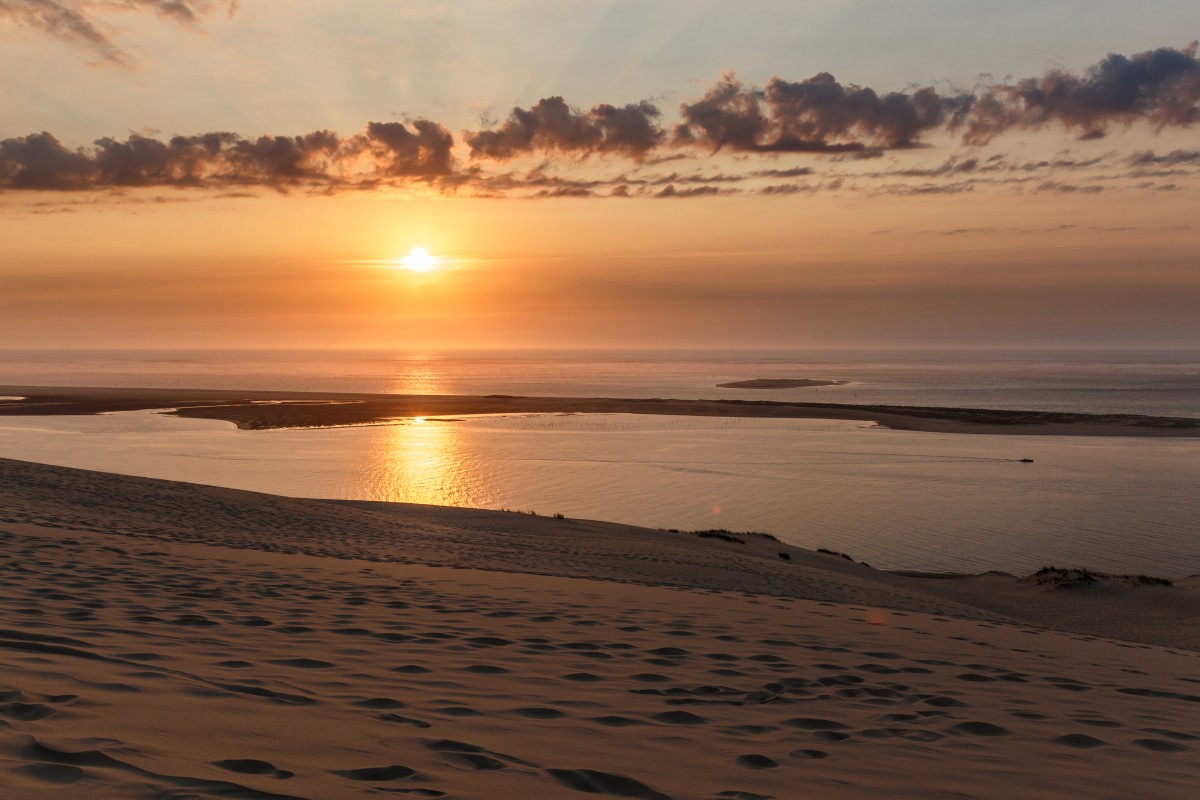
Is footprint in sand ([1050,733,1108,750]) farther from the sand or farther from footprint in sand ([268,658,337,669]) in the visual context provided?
footprint in sand ([268,658,337,669])

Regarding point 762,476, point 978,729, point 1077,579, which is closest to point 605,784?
point 978,729

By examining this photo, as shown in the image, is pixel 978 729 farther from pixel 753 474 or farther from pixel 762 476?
pixel 753 474

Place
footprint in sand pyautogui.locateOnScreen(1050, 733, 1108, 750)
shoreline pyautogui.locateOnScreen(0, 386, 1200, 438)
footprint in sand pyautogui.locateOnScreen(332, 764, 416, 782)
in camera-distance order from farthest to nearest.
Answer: shoreline pyautogui.locateOnScreen(0, 386, 1200, 438), footprint in sand pyautogui.locateOnScreen(1050, 733, 1108, 750), footprint in sand pyautogui.locateOnScreen(332, 764, 416, 782)

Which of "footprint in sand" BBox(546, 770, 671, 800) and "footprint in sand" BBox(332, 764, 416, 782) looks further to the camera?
"footprint in sand" BBox(546, 770, 671, 800)

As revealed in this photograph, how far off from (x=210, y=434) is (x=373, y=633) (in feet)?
146

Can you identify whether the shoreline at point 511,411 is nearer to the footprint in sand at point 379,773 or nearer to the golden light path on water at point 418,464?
the golden light path on water at point 418,464

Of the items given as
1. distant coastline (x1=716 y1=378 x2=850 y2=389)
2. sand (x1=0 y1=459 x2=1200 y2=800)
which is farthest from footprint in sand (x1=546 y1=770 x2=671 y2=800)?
distant coastline (x1=716 y1=378 x2=850 y2=389)

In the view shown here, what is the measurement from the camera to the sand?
438 centimetres

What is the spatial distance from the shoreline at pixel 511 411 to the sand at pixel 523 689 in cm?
4566

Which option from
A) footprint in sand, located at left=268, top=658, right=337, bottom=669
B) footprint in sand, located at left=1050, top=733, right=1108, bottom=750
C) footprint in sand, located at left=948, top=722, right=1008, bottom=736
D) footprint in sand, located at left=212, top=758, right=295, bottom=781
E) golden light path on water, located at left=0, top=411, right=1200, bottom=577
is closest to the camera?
footprint in sand, located at left=212, top=758, right=295, bottom=781

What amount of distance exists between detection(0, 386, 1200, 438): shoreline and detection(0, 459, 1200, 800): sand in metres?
45.7

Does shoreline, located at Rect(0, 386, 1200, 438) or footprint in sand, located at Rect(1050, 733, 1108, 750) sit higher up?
shoreline, located at Rect(0, 386, 1200, 438)

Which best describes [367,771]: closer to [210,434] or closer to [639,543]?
[639,543]

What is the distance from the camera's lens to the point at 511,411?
221 ft
